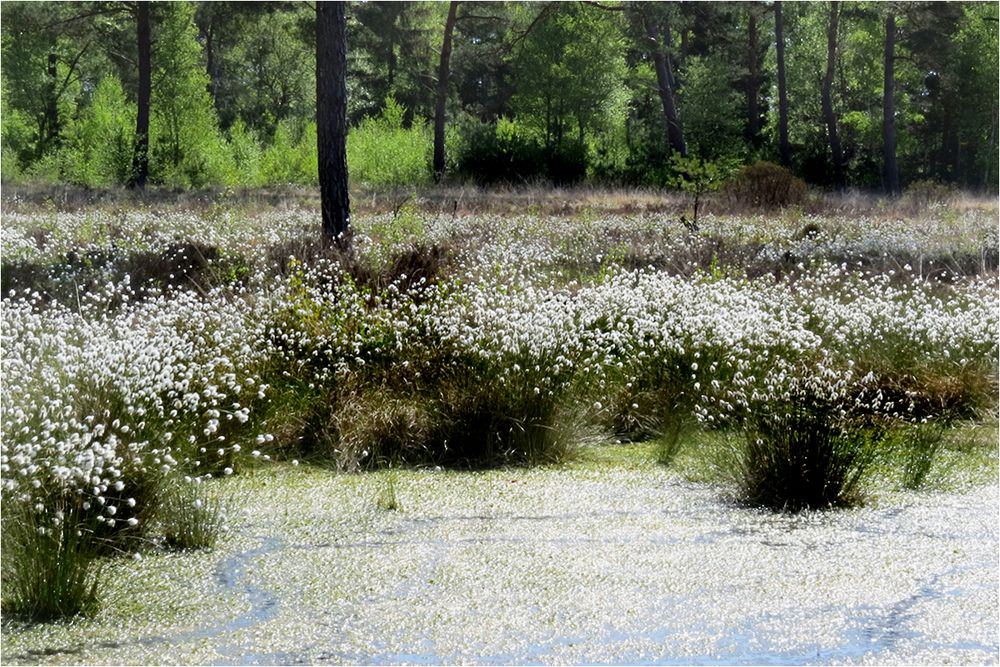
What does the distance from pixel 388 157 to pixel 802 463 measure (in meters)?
28.4

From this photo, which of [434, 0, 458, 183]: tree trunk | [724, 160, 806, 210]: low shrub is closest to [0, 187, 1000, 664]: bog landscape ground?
[724, 160, 806, 210]: low shrub

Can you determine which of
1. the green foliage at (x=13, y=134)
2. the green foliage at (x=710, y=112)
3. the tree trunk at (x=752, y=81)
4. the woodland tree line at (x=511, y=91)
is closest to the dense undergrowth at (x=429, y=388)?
the woodland tree line at (x=511, y=91)

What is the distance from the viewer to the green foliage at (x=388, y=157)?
3183cm

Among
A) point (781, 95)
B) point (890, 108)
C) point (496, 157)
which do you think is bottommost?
point (496, 157)

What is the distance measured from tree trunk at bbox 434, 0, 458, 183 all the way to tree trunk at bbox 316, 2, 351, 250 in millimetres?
A: 18259

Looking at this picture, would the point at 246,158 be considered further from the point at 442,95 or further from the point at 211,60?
the point at 211,60

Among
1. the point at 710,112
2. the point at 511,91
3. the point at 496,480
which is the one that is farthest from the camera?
the point at 511,91

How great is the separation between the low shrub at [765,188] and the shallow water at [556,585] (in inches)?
703

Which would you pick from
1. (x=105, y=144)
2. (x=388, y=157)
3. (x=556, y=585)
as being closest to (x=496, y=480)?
(x=556, y=585)

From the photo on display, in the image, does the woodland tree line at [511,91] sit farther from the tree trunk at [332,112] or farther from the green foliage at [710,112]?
the tree trunk at [332,112]

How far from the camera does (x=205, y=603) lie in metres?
3.69

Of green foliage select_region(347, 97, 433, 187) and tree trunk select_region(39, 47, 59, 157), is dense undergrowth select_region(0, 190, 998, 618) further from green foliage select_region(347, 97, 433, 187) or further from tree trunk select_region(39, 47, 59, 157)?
tree trunk select_region(39, 47, 59, 157)

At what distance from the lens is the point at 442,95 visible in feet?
101

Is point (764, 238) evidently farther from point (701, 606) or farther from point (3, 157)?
point (3, 157)
